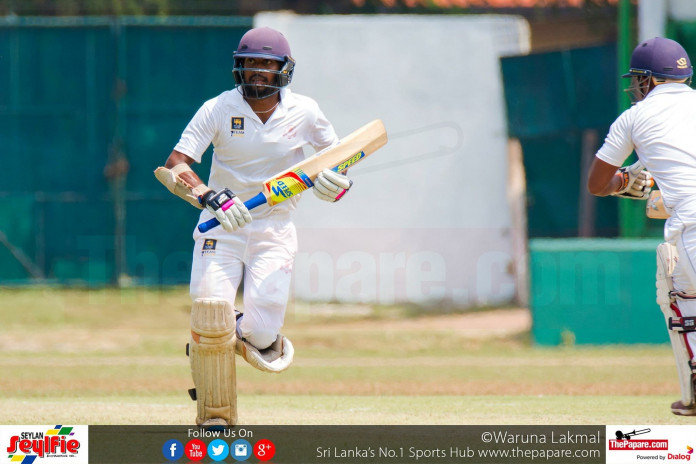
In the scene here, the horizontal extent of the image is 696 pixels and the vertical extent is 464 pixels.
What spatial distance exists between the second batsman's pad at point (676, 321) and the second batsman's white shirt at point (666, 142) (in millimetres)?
282

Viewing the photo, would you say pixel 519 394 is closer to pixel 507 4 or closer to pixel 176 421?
pixel 176 421

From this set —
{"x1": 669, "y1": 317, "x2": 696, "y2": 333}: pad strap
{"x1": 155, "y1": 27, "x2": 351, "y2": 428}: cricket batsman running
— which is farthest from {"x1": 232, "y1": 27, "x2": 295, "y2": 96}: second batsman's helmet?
{"x1": 669, "y1": 317, "x2": 696, "y2": 333}: pad strap

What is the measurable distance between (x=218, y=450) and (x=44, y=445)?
2.30 feet

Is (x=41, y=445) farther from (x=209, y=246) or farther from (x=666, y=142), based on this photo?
(x=666, y=142)

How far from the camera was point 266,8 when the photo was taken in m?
16.2

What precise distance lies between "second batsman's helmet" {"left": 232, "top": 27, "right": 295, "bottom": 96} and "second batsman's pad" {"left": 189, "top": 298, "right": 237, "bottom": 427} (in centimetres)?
118

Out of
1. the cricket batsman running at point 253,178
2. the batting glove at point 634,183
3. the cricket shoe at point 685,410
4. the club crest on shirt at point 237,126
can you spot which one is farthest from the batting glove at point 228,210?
the cricket shoe at point 685,410

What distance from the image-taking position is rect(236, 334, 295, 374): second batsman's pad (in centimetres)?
575

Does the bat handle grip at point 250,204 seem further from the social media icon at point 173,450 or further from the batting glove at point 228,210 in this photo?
the social media icon at point 173,450

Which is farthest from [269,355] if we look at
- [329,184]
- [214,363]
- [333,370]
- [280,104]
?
[333,370]

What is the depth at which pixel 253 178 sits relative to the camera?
5820mm

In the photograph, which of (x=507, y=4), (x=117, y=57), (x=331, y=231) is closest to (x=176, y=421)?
(x=331, y=231)

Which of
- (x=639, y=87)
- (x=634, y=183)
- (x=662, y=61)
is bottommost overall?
(x=634, y=183)

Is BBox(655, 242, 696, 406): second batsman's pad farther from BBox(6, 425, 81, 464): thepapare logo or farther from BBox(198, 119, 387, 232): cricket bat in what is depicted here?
BBox(6, 425, 81, 464): thepapare logo
